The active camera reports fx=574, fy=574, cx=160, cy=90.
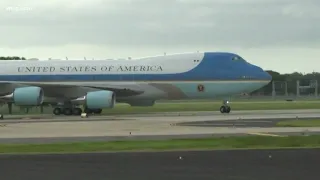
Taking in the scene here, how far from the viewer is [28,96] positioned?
128 feet

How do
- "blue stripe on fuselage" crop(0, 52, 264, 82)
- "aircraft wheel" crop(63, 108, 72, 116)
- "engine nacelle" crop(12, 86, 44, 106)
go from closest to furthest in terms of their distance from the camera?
"engine nacelle" crop(12, 86, 44, 106) < "blue stripe on fuselage" crop(0, 52, 264, 82) < "aircraft wheel" crop(63, 108, 72, 116)

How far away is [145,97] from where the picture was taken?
136ft

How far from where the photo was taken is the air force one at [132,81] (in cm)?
3994

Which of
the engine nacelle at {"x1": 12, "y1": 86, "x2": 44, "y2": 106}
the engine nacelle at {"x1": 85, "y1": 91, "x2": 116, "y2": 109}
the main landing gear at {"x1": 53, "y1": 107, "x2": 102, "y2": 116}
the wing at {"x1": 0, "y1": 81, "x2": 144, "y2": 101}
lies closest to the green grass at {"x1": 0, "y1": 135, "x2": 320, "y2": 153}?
the engine nacelle at {"x1": 85, "y1": 91, "x2": 116, "y2": 109}

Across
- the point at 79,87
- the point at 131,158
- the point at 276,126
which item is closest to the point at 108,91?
the point at 79,87

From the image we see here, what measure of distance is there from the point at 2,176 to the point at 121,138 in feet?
28.7

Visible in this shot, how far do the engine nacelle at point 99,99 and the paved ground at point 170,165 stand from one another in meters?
23.4

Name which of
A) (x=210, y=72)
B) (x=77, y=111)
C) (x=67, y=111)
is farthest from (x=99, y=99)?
(x=210, y=72)

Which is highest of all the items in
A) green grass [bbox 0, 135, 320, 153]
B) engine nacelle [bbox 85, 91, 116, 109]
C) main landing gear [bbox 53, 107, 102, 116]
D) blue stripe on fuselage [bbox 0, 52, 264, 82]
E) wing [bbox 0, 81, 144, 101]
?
blue stripe on fuselage [bbox 0, 52, 264, 82]

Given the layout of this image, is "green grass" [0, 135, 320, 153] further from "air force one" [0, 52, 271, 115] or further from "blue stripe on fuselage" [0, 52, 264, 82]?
"blue stripe on fuselage" [0, 52, 264, 82]

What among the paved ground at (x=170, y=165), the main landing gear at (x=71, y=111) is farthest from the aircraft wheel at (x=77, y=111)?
the paved ground at (x=170, y=165)

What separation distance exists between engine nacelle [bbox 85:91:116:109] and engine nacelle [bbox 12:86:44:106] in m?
3.32

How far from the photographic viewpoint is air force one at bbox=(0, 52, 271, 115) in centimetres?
3994

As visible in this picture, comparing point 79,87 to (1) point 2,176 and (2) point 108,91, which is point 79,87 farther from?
(1) point 2,176
